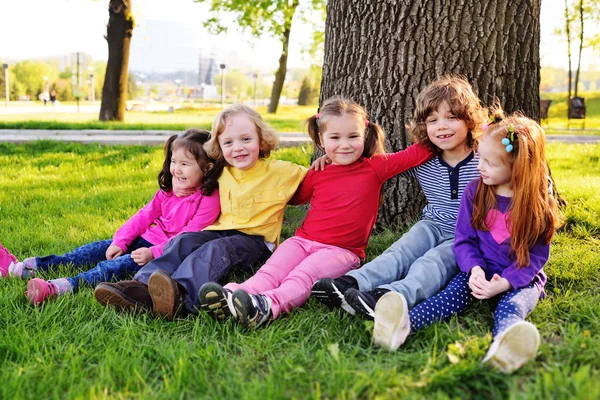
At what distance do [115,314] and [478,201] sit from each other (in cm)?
191

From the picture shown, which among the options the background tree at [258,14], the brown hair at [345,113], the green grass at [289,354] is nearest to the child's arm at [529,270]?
the green grass at [289,354]

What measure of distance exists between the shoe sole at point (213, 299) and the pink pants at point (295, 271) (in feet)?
0.73

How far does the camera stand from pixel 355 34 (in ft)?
13.2

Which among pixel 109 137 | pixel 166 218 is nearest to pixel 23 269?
pixel 166 218

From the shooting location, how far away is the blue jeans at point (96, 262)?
324 cm

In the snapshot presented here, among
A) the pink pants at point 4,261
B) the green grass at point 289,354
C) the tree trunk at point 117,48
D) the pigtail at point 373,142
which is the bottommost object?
the green grass at point 289,354

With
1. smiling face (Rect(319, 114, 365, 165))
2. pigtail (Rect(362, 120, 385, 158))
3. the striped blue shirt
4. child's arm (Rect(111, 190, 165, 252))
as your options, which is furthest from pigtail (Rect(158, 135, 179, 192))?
the striped blue shirt

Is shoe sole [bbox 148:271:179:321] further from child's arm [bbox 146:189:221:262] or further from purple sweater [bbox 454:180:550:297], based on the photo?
purple sweater [bbox 454:180:550:297]

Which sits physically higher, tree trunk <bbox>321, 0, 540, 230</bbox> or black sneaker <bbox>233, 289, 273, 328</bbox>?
tree trunk <bbox>321, 0, 540, 230</bbox>

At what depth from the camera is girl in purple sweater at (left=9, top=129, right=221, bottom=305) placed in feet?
11.2

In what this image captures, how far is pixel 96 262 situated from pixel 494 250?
245cm

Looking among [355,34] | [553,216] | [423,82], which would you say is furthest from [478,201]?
[355,34]

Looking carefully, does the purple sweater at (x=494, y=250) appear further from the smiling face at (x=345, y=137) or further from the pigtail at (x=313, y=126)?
the pigtail at (x=313, y=126)

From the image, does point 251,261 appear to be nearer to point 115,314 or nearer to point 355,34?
point 115,314
